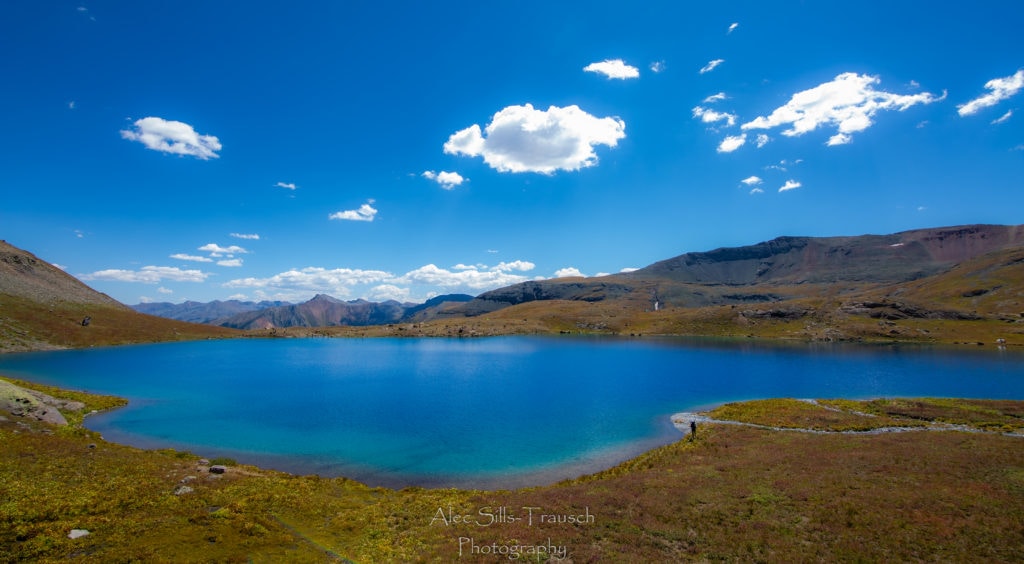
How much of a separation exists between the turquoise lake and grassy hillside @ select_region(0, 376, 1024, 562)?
9406 mm

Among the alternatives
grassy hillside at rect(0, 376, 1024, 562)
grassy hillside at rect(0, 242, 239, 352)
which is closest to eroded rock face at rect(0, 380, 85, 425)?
grassy hillside at rect(0, 376, 1024, 562)

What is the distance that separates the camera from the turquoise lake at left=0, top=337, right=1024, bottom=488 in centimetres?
4272

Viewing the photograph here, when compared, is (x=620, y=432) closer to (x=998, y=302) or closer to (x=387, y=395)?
(x=387, y=395)

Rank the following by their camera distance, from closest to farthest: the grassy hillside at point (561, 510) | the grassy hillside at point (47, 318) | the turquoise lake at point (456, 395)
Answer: the grassy hillside at point (561, 510)
the turquoise lake at point (456, 395)
the grassy hillside at point (47, 318)

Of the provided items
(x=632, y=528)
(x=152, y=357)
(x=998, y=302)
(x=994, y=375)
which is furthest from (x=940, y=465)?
(x=998, y=302)

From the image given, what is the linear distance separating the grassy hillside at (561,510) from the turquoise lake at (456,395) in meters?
9.41

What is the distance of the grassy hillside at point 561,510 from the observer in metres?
17.7

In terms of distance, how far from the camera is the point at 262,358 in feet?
464

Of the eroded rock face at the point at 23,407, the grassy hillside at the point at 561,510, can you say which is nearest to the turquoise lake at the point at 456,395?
the eroded rock face at the point at 23,407

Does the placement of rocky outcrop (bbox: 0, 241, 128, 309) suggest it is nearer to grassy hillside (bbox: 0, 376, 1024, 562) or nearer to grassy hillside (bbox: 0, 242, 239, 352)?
grassy hillside (bbox: 0, 242, 239, 352)

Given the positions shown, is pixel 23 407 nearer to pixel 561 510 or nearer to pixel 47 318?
pixel 561 510

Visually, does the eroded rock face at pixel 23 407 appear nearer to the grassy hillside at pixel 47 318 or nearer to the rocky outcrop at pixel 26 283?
the grassy hillside at pixel 47 318

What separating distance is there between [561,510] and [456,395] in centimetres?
5423

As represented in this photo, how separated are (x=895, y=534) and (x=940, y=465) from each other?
49.3 ft
